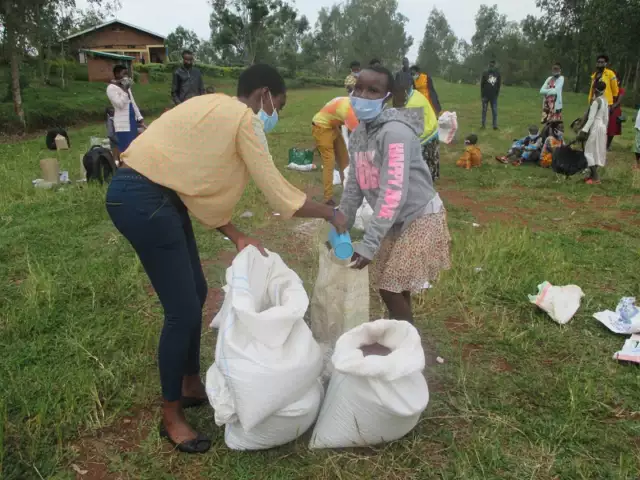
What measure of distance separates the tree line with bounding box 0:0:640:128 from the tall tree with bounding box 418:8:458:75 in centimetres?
15

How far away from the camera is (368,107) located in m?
2.28

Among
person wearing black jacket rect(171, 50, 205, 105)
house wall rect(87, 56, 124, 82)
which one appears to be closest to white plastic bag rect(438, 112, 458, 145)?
person wearing black jacket rect(171, 50, 205, 105)

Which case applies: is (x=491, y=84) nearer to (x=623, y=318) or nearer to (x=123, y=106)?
(x=123, y=106)

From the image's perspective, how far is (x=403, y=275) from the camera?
234 centimetres

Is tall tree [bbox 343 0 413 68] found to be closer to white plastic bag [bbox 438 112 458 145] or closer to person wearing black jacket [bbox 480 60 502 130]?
person wearing black jacket [bbox 480 60 502 130]

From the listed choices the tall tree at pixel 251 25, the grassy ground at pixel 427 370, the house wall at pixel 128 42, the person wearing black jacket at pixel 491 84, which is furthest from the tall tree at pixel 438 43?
the grassy ground at pixel 427 370

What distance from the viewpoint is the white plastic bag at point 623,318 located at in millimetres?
2986

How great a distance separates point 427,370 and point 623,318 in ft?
4.29

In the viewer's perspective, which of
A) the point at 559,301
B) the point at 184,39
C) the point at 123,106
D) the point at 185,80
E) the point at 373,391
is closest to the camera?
the point at 373,391

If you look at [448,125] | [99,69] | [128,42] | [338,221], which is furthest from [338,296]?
[128,42]

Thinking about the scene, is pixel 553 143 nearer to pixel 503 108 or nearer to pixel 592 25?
pixel 503 108

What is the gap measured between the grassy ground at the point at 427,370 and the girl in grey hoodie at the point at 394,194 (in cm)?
62

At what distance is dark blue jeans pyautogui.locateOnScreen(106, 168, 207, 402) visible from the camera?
181cm

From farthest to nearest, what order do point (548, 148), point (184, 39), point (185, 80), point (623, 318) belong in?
point (184, 39) < point (548, 148) < point (185, 80) < point (623, 318)
